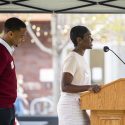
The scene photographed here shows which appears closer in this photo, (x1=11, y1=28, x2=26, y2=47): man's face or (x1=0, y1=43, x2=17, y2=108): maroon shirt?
(x1=0, y1=43, x2=17, y2=108): maroon shirt

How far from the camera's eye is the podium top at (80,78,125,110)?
4172 mm

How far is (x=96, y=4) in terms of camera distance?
5582 mm

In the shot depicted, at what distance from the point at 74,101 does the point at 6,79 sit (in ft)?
2.58

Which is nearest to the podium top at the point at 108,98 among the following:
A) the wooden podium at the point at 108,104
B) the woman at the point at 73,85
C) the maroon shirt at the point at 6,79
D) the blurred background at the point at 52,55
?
the wooden podium at the point at 108,104

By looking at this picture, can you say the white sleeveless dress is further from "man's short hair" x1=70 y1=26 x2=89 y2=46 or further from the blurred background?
the blurred background

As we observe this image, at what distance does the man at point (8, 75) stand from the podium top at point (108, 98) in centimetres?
63

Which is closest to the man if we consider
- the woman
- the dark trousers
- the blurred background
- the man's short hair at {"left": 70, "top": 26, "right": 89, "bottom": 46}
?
the dark trousers

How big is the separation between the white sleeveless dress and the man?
57 centimetres

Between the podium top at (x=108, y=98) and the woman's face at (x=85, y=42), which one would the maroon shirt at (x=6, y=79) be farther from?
the woman's face at (x=85, y=42)

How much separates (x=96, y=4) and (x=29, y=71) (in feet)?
30.7

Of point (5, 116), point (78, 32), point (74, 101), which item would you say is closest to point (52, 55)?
point (78, 32)

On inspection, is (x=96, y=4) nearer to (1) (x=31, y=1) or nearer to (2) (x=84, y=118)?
(1) (x=31, y=1)

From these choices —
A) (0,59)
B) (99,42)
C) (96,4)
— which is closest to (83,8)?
(96,4)

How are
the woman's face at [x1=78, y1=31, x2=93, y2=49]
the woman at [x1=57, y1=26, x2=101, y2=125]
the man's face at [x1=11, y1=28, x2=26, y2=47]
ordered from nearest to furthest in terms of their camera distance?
the man's face at [x1=11, y1=28, x2=26, y2=47]
the woman at [x1=57, y1=26, x2=101, y2=125]
the woman's face at [x1=78, y1=31, x2=93, y2=49]
